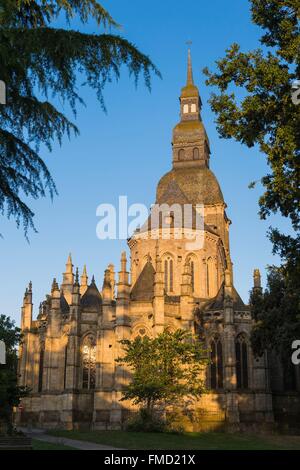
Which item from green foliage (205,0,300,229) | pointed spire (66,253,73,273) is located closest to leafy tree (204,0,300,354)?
green foliage (205,0,300,229)

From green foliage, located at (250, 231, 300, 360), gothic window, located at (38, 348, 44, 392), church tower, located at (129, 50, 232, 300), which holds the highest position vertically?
church tower, located at (129, 50, 232, 300)

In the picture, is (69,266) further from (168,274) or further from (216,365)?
(216,365)

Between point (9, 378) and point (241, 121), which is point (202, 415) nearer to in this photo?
point (9, 378)

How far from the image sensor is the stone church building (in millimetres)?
41000

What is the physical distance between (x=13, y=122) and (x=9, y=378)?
1708cm

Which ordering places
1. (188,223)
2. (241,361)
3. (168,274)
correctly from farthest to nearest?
(188,223) < (168,274) < (241,361)

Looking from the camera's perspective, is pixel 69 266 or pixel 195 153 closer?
pixel 69 266

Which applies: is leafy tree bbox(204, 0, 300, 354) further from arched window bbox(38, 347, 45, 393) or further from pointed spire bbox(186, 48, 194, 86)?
pointed spire bbox(186, 48, 194, 86)

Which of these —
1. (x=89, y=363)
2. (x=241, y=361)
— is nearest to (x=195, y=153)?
(x=241, y=361)

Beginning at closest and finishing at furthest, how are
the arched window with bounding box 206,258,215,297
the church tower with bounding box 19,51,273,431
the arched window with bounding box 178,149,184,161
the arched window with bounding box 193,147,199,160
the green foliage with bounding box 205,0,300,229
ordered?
the green foliage with bounding box 205,0,300,229, the church tower with bounding box 19,51,273,431, the arched window with bounding box 206,258,215,297, the arched window with bounding box 193,147,199,160, the arched window with bounding box 178,149,184,161

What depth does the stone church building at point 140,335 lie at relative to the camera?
135 ft

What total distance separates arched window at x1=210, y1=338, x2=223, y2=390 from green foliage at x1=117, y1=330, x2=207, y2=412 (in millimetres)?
6648

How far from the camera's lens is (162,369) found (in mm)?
34031

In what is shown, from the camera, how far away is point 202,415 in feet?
133
